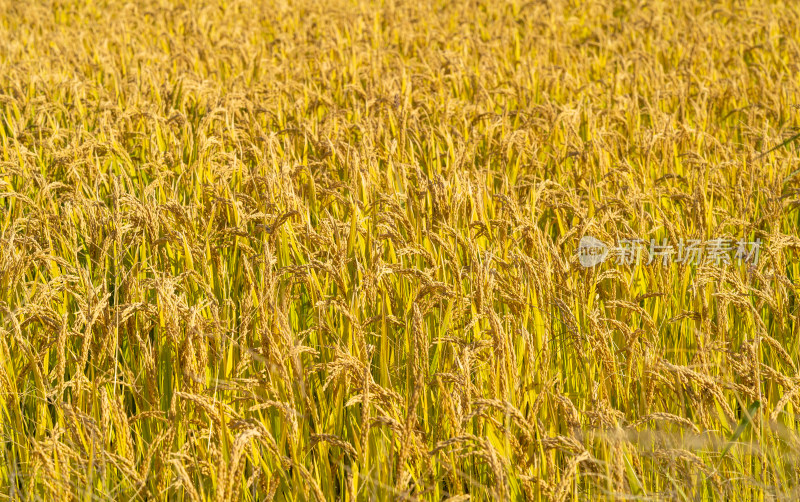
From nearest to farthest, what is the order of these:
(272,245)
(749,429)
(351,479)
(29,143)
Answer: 1. (351,479)
2. (749,429)
3. (272,245)
4. (29,143)

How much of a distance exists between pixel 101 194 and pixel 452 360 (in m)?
1.84

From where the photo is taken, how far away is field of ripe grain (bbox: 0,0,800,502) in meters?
1.51

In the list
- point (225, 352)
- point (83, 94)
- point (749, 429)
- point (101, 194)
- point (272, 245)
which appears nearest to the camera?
point (749, 429)

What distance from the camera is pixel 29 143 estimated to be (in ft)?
11.9

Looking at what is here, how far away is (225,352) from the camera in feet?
6.09

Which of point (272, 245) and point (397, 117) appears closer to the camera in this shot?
point (272, 245)

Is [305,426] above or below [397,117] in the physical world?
below

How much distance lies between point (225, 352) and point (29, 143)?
2.33m

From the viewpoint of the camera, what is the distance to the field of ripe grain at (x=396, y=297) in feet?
4.96

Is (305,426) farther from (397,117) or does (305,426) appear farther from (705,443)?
(397,117)

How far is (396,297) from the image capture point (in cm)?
219

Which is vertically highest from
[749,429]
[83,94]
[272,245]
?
[83,94]

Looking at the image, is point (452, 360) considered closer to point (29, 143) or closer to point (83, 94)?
point (29, 143)

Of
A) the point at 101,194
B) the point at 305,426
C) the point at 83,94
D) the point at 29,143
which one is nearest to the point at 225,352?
the point at 305,426
